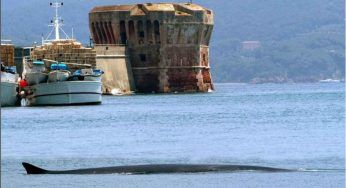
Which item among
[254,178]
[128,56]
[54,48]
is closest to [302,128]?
[254,178]

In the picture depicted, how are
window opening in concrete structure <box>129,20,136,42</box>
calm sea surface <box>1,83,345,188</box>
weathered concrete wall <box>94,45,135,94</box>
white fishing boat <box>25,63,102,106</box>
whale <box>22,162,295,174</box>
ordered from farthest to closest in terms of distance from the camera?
window opening in concrete structure <box>129,20,136,42</box>, weathered concrete wall <box>94,45,135,94</box>, white fishing boat <box>25,63,102,106</box>, whale <box>22,162,295,174</box>, calm sea surface <box>1,83,345,188</box>

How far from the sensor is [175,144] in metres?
50.7

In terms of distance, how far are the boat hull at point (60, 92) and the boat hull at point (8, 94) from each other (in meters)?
1.99

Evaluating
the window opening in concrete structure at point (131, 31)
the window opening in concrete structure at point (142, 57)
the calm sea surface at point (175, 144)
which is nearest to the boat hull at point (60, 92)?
the calm sea surface at point (175, 144)

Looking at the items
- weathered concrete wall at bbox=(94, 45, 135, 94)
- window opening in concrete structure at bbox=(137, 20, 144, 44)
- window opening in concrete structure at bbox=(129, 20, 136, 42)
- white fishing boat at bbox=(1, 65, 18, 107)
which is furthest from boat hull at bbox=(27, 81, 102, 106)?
window opening in concrete structure at bbox=(129, 20, 136, 42)

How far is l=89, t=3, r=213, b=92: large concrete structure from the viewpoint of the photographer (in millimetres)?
129750

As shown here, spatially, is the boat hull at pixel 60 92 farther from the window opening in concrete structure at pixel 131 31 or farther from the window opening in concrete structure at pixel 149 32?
the window opening in concrete structure at pixel 131 31

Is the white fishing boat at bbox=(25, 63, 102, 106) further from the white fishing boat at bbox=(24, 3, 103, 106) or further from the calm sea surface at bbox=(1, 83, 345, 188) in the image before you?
the calm sea surface at bbox=(1, 83, 345, 188)

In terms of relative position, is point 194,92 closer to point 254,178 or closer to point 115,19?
point 115,19

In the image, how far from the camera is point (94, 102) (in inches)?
3718

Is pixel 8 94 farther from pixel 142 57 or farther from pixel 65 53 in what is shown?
pixel 142 57

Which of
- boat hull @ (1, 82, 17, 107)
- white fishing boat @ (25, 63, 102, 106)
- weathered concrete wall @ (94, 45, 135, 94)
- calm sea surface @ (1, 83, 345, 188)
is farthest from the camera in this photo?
weathered concrete wall @ (94, 45, 135, 94)

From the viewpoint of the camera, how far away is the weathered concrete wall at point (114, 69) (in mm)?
126500

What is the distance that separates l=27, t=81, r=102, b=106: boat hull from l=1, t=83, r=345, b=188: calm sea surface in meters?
6.67
